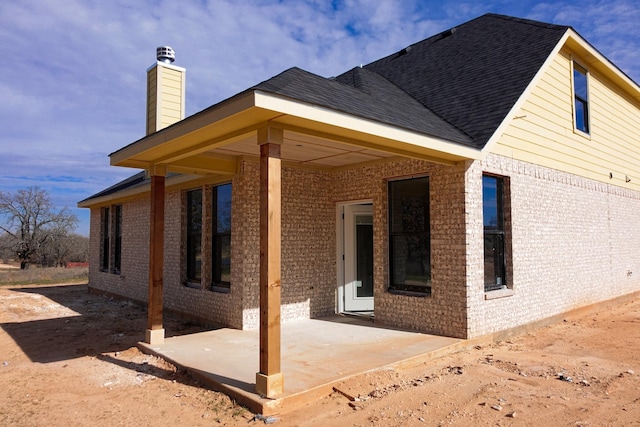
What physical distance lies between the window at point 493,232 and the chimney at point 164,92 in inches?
302

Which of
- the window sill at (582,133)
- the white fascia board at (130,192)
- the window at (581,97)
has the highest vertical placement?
the window at (581,97)

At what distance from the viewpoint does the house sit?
18.1 ft

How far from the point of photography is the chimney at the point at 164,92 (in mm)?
11270

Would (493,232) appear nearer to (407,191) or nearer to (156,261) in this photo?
(407,191)

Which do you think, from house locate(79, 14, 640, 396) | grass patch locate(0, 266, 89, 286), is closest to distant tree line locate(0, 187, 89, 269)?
grass patch locate(0, 266, 89, 286)

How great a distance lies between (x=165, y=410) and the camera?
4.62m

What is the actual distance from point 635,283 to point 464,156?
28.7 feet

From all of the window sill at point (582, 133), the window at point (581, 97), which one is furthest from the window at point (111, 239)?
the window at point (581, 97)

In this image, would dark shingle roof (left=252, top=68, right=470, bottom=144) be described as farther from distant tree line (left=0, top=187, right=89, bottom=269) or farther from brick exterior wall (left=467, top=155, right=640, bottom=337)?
distant tree line (left=0, top=187, right=89, bottom=269)

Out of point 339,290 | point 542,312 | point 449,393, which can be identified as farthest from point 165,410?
point 542,312

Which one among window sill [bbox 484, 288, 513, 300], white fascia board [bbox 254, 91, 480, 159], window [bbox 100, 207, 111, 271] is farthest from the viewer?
window [bbox 100, 207, 111, 271]

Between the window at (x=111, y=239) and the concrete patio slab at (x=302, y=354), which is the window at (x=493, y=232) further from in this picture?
the window at (x=111, y=239)

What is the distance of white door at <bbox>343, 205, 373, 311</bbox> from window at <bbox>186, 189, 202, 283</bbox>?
307cm

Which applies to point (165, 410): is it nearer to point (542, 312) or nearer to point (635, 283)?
point (542, 312)
